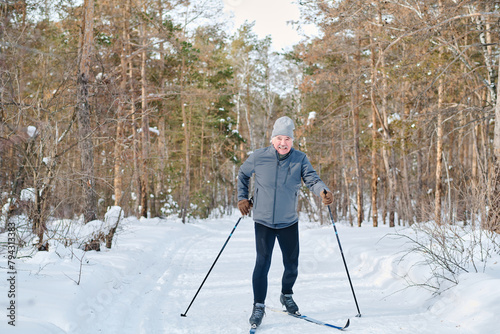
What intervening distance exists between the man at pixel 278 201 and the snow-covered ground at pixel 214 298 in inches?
17.0

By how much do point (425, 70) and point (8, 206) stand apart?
11.1 meters

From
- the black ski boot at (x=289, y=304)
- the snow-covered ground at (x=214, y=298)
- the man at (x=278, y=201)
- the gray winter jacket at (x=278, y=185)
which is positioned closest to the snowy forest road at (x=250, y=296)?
the snow-covered ground at (x=214, y=298)

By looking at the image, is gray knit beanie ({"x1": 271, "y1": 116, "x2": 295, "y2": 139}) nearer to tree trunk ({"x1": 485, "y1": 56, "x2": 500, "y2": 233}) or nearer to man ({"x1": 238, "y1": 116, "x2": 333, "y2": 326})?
man ({"x1": 238, "y1": 116, "x2": 333, "y2": 326})

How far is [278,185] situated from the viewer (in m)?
4.17

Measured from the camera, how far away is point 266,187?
418 cm

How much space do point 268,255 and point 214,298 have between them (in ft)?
3.92

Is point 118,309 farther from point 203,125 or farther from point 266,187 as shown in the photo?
point 203,125

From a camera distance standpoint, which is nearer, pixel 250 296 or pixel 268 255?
pixel 268 255

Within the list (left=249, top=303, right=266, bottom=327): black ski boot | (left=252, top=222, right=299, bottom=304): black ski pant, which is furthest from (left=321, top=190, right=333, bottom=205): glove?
(left=249, top=303, right=266, bottom=327): black ski boot

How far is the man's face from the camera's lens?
13.8 ft

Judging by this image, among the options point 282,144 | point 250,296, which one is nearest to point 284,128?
point 282,144

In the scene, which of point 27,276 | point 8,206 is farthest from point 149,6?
point 27,276

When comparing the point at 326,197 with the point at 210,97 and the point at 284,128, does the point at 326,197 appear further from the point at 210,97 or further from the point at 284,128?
the point at 210,97

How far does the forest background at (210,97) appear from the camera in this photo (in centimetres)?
693
